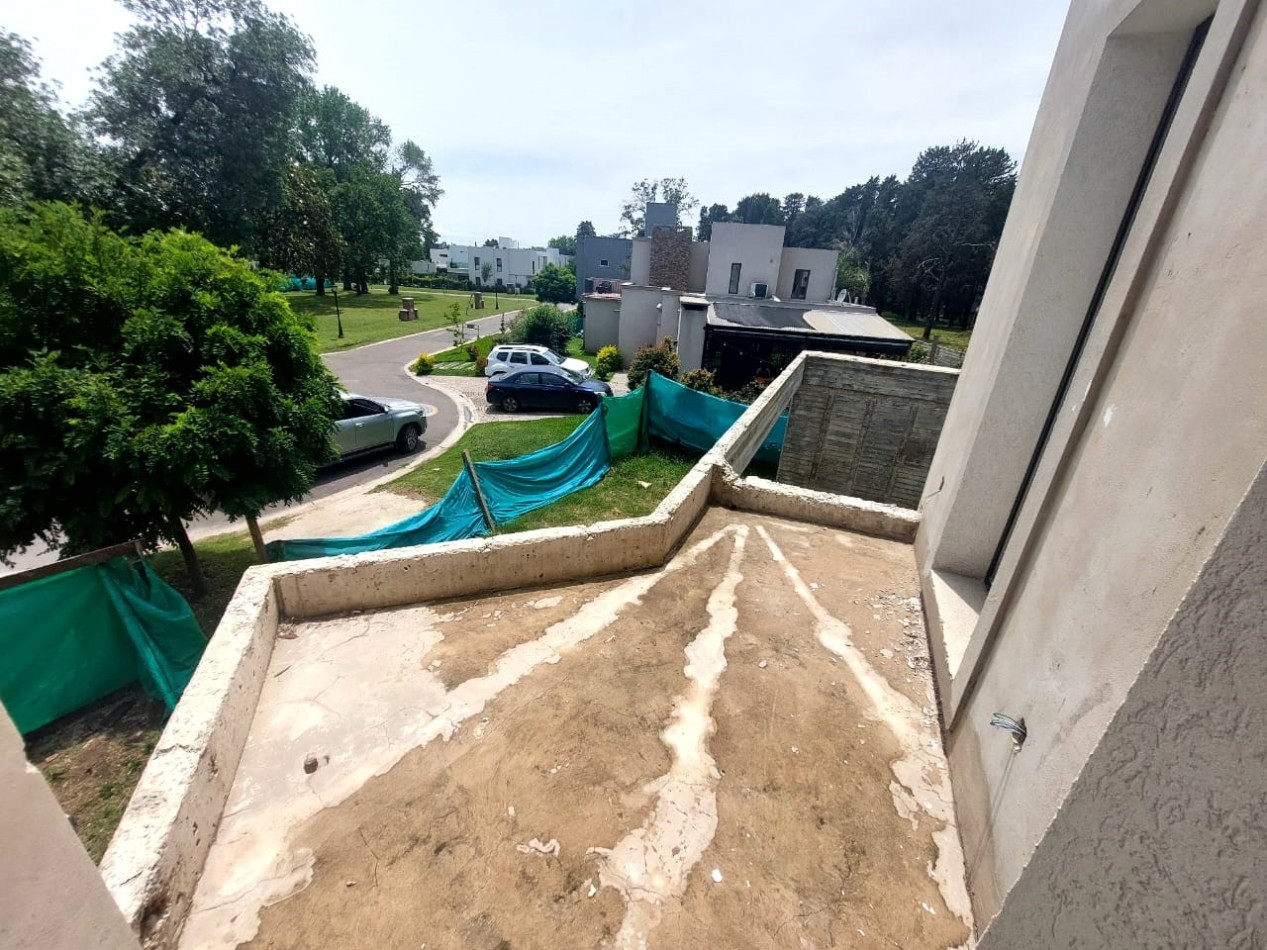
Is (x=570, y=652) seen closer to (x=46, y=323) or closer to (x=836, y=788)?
(x=836, y=788)

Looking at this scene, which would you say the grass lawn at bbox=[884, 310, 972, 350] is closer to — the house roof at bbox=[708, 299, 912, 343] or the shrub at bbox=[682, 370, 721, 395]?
the house roof at bbox=[708, 299, 912, 343]

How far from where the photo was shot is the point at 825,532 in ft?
19.2

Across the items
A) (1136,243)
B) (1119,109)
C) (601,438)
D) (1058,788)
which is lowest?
(601,438)

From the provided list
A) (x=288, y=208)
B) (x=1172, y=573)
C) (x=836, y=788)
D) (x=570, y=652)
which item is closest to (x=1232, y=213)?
(x=1172, y=573)

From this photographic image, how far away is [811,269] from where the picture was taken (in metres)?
28.8

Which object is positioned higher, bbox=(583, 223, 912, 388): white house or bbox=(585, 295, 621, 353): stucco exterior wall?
bbox=(583, 223, 912, 388): white house

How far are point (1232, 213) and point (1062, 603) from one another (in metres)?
1.37

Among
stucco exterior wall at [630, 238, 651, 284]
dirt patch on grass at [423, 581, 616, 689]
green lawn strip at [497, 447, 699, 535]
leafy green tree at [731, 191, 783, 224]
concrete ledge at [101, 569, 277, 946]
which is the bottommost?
green lawn strip at [497, 447, 699, 535]

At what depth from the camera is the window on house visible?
1140 inches

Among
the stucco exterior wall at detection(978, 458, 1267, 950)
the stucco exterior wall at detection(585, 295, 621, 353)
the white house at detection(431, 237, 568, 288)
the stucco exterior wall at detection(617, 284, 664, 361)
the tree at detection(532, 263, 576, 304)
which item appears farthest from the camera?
the white house at detection(431, 237, 568, 288)

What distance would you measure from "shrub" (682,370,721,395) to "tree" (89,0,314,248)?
20.0m

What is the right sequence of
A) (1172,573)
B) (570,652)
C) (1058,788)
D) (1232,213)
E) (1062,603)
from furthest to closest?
(570,652)
(1062,603)
(1058,788)
(1232,213)
(1172,573)

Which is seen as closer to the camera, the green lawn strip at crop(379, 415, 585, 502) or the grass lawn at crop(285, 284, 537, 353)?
the green lawn strip at crop(379, 415, 585, 502)

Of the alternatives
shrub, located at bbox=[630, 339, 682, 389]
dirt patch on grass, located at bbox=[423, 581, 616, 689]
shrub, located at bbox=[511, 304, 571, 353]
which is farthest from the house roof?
dirt patch on grass, located at bbox=[423, 581, 616, 689]
